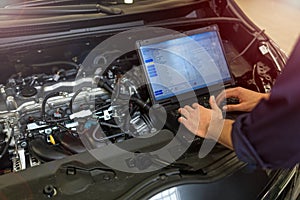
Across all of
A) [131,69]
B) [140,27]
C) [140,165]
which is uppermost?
[140,27]

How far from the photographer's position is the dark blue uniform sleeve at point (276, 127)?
28.8 inches

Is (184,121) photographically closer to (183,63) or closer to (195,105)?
(195,105)

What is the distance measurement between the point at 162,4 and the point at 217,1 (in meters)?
0.27

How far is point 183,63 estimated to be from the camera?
4.46ft

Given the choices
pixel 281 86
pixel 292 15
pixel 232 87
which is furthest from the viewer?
pixel 292 15

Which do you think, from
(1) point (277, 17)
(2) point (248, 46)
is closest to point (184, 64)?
(2) point (248, 46)

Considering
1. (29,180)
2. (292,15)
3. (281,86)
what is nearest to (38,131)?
(29,180)

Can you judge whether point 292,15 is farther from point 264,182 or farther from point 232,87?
point 264,182

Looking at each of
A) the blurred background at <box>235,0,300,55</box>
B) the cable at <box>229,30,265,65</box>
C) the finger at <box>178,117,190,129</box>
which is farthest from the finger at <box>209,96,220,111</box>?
the blurred background at <box>235,0,300,55</box>

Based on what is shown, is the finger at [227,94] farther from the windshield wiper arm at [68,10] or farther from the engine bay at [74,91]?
the windshield wiper arm at [68,10]

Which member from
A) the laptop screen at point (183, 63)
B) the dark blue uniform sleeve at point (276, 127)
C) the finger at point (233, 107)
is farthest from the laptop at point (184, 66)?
the dark blue uniform sleeve at point (276, 127)

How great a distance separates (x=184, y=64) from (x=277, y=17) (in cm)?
235

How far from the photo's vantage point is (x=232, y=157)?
1.15 meters

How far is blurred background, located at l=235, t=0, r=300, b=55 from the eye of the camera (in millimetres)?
3123
